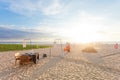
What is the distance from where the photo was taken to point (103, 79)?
1076cm

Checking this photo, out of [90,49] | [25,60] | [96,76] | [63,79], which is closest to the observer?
[63,79]

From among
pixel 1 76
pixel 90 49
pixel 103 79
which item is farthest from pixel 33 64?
pixel 90 49

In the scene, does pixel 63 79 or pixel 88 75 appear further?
pixel 88 75

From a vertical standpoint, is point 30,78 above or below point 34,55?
below

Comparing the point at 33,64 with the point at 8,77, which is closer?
the point at 8,77

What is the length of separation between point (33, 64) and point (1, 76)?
490 cm

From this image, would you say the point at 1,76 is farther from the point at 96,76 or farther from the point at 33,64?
the point at 96,76

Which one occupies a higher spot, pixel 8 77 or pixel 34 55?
pixel 34 55

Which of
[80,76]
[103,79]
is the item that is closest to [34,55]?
[80,76]

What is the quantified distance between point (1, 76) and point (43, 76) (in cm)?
293

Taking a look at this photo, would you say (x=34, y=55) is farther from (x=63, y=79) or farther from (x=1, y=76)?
(x=63, y=79)

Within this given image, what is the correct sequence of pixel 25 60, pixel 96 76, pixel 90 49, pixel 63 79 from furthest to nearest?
pixel 90 49, pixel 25 60, pixel 96 76, pixel 63 79

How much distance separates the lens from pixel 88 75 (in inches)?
462

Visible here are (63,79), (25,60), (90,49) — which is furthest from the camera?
(90,49)
